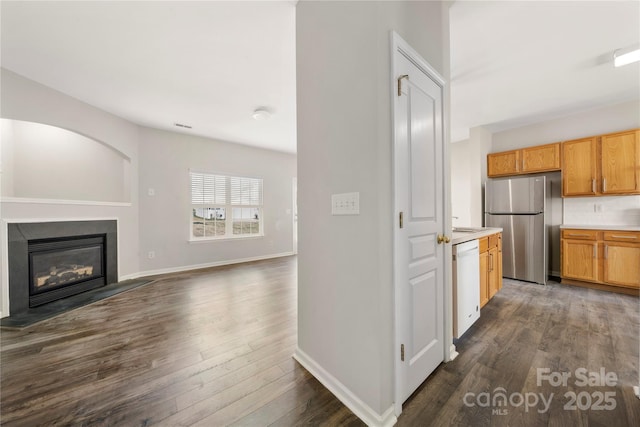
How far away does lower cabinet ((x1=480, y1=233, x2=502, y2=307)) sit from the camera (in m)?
2.40

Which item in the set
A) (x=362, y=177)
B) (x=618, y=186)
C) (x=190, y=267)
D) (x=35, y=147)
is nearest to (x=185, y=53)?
(x=362, y=177)

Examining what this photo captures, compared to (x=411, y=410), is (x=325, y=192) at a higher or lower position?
higher

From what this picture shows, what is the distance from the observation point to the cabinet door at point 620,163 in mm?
3121

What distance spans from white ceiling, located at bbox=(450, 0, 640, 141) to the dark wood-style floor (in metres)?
2.71

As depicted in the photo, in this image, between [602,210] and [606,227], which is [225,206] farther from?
[602,210]

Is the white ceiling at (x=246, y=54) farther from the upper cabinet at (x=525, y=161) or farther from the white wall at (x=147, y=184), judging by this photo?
the upper cabinet at (x=525, y=161)

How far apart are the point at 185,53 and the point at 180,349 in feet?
9.10

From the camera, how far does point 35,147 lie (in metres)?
3.29

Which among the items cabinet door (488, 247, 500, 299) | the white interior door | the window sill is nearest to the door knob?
the white interior door

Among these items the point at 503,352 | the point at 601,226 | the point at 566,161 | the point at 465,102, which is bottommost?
the point at 503,352

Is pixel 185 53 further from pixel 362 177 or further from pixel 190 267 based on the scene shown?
pixel 190 267

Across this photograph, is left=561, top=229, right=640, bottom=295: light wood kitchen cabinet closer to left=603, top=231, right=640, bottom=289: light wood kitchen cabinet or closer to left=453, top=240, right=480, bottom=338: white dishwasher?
left=603, top=231, right=640, bottom=289: light wood kitchen cabinet

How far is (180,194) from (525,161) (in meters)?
6.42

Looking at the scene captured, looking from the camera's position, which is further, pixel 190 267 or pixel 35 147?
pixel 190 267
